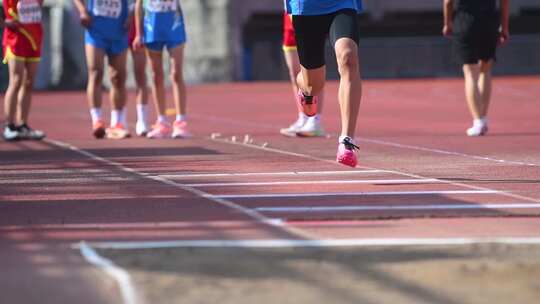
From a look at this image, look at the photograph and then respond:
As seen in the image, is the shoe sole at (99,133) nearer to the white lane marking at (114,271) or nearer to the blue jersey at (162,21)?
the blue jersey at (162,21)

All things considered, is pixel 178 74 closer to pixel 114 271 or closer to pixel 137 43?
pixel 137 43

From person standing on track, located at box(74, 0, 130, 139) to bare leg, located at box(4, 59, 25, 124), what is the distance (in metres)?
0.73

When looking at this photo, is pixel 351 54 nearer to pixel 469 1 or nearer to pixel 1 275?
pixel 1 275

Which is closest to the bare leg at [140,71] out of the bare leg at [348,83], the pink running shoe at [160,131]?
the pink running shoe at [160,131]

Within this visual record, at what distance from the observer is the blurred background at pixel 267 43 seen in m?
35.1

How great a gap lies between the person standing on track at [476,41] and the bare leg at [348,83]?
4993 millimetres

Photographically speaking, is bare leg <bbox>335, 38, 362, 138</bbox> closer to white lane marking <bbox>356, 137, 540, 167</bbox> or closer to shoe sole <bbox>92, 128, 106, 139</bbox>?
white lane marking <bbox>356, 137, 540, 167</bbox>

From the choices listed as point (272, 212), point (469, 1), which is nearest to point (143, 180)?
point (272, 212)

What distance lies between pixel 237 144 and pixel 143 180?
3978 millimetres

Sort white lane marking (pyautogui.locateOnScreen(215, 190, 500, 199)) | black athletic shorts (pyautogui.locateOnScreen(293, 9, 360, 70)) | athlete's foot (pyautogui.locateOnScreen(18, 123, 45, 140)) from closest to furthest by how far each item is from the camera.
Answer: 1. white lane marking (pyautogui.locateOnScreen(215, 190, 500, 199))
2. black athletic shorts (pyautogui.locateOnScreen(293, 9, 360, 70))
3. athlete's foot (pyautogui.locateOnScreen(18, 123, 45, 140))

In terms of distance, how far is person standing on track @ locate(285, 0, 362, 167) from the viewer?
955 cm

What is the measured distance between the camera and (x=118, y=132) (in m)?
14.7

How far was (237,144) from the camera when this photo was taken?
1352 cm

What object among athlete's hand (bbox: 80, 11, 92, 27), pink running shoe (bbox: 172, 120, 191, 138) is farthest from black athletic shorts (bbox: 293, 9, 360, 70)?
athlete's hand (bbox: 80, 11, 92, 27)
